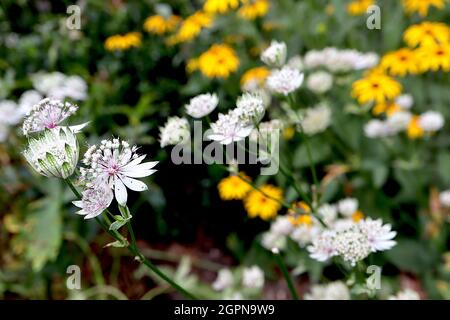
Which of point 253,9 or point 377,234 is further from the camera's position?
point 253,9

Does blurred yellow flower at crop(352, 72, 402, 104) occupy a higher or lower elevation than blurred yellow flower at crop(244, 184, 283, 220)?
higher

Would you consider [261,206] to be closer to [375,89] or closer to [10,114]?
[375,89]

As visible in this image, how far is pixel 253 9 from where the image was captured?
1885mm

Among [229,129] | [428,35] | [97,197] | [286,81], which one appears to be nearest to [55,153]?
[97,197]

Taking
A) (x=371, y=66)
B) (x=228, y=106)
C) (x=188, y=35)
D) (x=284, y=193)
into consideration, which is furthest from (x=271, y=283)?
(x=188, y=35)

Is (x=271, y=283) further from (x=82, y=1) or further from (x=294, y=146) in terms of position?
(x=82, y=1)

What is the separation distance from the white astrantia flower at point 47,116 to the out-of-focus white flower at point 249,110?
21cm

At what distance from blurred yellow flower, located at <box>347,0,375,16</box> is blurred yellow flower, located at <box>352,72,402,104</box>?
0.91 ft

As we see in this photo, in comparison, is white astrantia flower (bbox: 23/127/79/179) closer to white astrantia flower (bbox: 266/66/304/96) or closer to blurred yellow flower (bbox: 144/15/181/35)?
white astrantia flower (bbox: 266/66/304/96)

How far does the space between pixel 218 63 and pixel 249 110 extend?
3.34 feet

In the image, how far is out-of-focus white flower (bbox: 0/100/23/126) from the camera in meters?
1.74

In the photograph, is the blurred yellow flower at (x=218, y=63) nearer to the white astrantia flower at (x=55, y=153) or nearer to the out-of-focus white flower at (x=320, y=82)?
the out-of-focus white flower at (x=320, y=82)

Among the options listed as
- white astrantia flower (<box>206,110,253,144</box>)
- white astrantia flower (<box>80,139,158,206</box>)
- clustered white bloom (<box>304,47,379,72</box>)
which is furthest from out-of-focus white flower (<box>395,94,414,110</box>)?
white astrantia flower (<box>80,139,158,206</box>)
